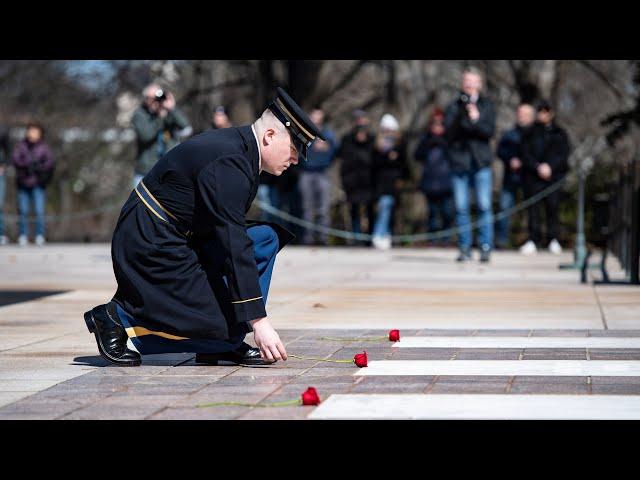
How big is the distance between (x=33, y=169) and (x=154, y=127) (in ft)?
23.1

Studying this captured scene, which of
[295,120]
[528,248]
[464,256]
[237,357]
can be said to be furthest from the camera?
[528,248]

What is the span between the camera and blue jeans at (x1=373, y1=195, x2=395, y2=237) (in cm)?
2134

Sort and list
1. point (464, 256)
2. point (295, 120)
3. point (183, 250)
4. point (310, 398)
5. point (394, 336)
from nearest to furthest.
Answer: point (310, 398) < point (295, 120) < point (183, 250) < point (394, 336) < point (464, 256)

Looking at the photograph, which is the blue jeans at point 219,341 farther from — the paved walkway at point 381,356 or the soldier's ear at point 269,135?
the soldier's ear at point 269,135

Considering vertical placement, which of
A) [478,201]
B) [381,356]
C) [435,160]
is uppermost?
[435,160]

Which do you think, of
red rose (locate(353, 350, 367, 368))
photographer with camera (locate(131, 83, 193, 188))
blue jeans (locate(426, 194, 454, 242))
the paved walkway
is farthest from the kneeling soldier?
blue jeans (locate(426, 194, 454, 242))

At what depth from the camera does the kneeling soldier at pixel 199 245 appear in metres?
7.21

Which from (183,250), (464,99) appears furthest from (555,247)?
(183,250)

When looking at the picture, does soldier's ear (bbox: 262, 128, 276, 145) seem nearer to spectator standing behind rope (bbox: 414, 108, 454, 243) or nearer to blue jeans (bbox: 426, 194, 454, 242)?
spectator standing behind rope (bbox: 414, 108, 454, 243)

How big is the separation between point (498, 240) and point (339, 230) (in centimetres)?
344

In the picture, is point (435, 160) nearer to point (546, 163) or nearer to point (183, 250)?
point (546, 163)

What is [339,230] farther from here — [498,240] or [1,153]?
[1,153]

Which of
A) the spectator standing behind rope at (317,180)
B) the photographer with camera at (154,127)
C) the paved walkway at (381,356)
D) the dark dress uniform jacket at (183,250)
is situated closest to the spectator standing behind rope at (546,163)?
the spectator standing behind rope at (317,180)

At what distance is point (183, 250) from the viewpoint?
7535 millimetres
